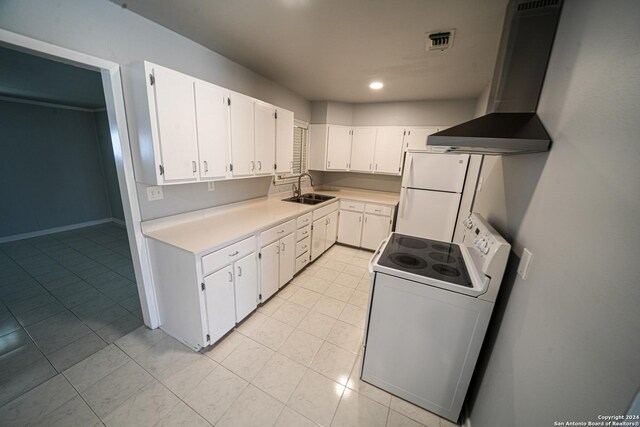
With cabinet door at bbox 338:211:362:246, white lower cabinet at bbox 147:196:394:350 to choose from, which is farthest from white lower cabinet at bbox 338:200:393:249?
white lower cabinet at bbox 147:196:394:350

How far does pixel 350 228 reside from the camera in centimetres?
386

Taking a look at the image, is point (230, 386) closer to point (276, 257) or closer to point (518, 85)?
point (276, 257)

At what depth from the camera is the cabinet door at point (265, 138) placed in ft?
7.90

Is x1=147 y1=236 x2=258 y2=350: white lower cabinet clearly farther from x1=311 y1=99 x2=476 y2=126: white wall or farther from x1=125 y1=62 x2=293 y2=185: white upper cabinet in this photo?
x1=311 y1=99 x2=476 y2=126: white wall

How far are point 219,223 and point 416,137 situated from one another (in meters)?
3.22

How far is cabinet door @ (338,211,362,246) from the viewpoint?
3779 mm

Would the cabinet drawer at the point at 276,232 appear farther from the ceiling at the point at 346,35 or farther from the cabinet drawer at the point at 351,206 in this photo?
the ceiling at the point at 346,35

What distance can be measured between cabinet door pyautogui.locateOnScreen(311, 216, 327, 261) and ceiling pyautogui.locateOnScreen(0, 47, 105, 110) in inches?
119

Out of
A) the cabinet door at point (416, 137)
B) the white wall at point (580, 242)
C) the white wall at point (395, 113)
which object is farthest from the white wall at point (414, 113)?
the white wall at point (580, 242)

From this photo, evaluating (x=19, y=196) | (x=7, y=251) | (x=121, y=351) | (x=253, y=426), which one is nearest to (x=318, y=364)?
(x=253, y=426)

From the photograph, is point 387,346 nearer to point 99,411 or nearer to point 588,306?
point 588,306

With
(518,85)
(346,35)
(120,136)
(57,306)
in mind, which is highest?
(346,35)

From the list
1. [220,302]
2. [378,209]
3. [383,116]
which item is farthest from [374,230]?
[220,302]

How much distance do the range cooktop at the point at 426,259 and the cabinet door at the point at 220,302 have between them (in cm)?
124
